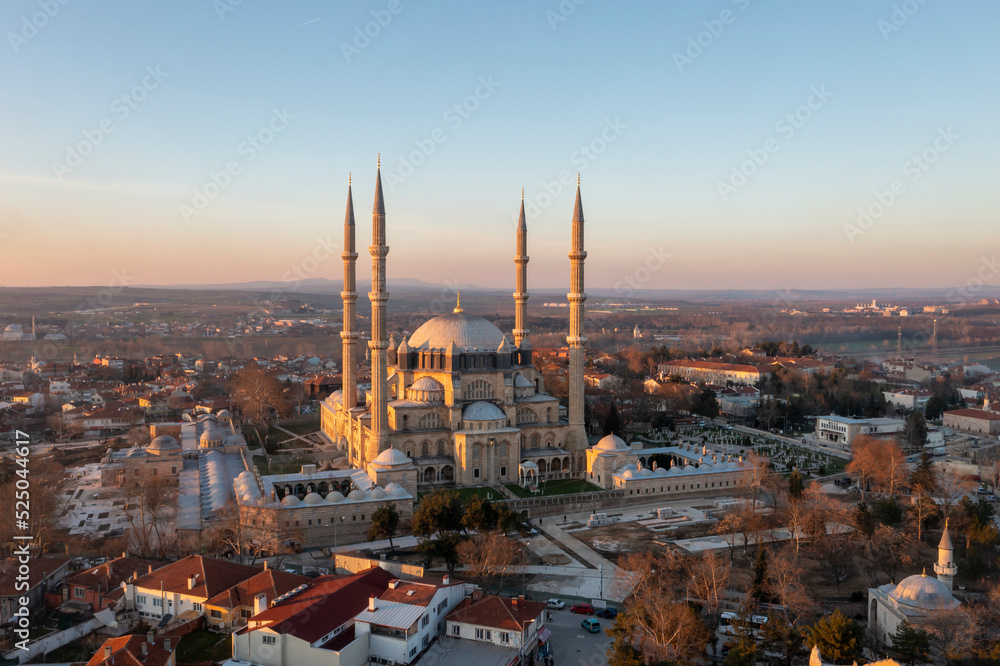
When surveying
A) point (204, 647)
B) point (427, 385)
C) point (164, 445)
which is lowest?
point (204, 647)

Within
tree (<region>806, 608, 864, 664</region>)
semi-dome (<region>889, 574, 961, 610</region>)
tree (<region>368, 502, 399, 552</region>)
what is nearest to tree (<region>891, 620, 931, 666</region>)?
tree (<region>806, 608, 864, 664</region>)

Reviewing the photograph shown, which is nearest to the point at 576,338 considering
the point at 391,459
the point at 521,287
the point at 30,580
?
the point at 521,287

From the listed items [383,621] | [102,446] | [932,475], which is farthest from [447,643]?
[102,446]

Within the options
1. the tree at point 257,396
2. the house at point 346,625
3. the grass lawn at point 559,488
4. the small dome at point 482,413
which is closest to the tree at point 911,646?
the house at point 346,625

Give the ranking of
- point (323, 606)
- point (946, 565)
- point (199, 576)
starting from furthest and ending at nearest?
point (946, 565)
point (199, 576)
point (323, 606)

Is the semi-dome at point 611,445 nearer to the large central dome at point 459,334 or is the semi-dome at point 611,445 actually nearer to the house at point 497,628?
the large central dome at point 459,334

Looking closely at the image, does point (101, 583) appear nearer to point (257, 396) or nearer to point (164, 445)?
point (164, 445)
